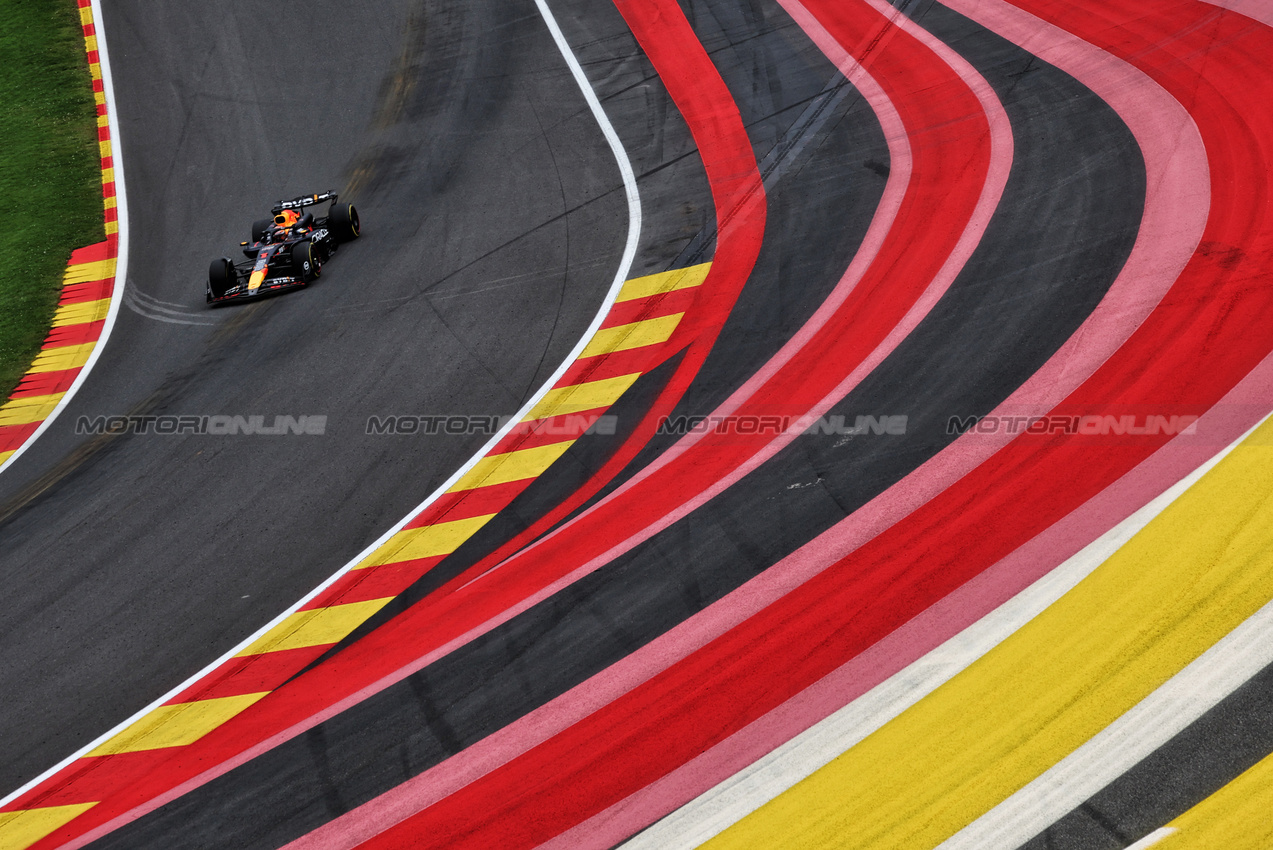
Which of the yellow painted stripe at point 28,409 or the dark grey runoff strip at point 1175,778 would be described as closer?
the dark grey runoff strip at point 1175,778

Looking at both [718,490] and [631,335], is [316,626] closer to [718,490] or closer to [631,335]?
[718,490]

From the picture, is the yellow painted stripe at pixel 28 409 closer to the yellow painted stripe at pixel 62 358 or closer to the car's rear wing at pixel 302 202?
the yellow painted stripe at pixel 62 358

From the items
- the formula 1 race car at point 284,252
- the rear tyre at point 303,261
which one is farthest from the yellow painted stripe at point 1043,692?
the formula 1 race car at point 284,252

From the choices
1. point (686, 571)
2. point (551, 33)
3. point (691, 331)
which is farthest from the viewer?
point (551, 33)

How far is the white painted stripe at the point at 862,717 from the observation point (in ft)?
25.3

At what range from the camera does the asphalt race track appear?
26.3 ft

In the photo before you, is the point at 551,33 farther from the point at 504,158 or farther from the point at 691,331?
the point at 691,331

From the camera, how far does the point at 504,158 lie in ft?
60.7

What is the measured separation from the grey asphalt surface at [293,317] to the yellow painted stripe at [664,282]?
32 cm

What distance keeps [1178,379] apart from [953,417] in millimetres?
2162

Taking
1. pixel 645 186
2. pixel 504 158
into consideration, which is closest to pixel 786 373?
pixel 645 186

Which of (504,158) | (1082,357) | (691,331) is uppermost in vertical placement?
(504,158)

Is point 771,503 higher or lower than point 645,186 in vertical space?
lower

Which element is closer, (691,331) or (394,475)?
(394,475)
